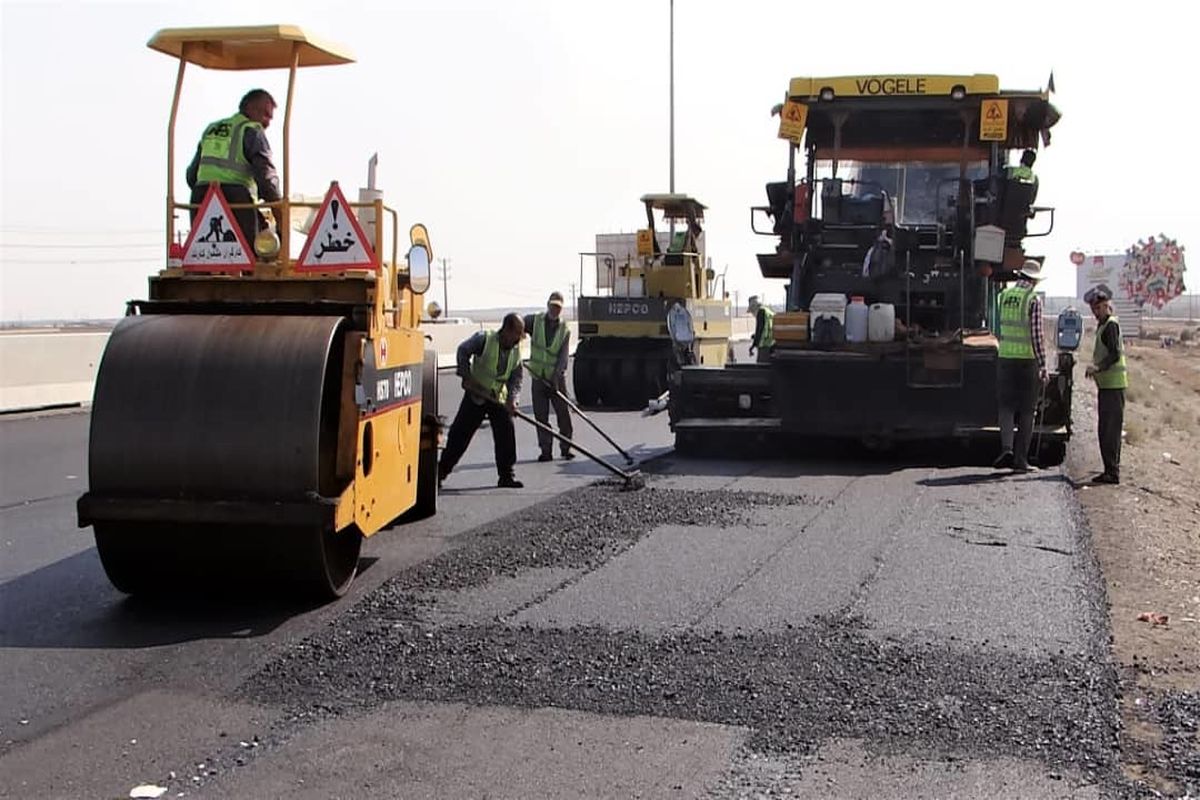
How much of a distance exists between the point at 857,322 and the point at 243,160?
6038mm

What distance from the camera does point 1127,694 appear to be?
16.7ft

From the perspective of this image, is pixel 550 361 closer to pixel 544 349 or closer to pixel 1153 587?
pixel 544 349

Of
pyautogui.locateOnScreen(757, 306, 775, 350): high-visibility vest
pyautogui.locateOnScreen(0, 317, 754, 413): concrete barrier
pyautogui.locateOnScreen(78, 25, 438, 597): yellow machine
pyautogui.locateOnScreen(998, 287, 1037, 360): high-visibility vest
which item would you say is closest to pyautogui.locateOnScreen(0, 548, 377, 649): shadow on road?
pyautogui.locateOnScreen(78, 25, 438, 597): yellow machine

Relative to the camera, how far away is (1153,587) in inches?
278

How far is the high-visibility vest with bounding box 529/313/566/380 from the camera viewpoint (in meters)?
12.8

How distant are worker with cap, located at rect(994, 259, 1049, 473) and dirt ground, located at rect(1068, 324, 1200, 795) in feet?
1.92

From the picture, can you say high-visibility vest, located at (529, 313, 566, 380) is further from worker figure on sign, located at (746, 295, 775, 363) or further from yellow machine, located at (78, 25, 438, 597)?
yellow machine, located at (78, 25, 438, 597)

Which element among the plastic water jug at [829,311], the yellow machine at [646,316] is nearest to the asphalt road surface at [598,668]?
the plastic water jug at [829,311]

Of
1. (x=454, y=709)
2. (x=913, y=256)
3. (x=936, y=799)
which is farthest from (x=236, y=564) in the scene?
(x=913, y=256)

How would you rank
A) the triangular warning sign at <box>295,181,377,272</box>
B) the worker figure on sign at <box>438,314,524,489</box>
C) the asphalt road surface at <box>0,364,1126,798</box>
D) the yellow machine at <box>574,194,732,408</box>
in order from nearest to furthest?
the asphalt road surface at <box>0,364,1126,798</box>, the triangular warning sign at <box>295,181,377,272</box>, the worker figure on sign at <box>438,314,524,489</box>, the yellow machine at <box>574,194,732,408</box>

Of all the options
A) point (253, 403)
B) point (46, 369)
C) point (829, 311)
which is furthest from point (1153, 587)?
point (46, 369)

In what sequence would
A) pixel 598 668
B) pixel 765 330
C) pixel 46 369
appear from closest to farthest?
pixel 598 668, pixel 765 330, pixel 46 369

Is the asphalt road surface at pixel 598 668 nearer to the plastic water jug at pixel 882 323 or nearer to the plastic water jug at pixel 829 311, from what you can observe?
the plastic water jug at pixel 882 323

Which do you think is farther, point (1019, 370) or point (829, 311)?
point (829, 311)
